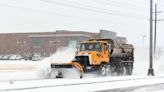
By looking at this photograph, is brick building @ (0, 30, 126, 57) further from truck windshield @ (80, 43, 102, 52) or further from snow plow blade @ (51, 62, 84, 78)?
snow plow blade @ (51, 62, 84, 78)

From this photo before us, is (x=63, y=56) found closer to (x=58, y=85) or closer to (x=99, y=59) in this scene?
(x=99, y=59)

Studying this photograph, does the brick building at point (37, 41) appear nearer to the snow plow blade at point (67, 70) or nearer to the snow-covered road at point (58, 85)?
the snow plow blade at point (67, 70)

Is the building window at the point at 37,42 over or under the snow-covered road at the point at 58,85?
over

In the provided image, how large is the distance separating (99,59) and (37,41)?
325 ft

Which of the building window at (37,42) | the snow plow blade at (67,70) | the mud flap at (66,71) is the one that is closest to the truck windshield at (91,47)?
the snow plow blade at (67,70)

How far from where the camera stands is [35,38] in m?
A: 131

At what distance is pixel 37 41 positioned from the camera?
13125 cm

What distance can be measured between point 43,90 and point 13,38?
117m

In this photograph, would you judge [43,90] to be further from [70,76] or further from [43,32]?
[43,32]

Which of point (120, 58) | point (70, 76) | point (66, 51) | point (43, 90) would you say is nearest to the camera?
point (43, 90)

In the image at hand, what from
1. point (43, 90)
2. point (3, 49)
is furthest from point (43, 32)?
point (43, 90)

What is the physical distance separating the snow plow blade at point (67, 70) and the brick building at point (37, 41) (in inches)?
3611

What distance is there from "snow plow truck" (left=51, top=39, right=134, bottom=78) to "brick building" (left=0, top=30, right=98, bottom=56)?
8519cm

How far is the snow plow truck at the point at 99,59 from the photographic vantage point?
100 feet
